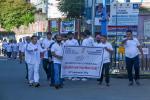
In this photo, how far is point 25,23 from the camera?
8962 centimetres

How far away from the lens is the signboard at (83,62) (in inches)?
784

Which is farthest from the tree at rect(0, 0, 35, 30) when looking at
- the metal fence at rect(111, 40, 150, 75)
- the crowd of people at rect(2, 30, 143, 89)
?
the crowd of people at rect(2, 30, 143, 89)

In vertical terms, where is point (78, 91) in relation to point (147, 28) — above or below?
below

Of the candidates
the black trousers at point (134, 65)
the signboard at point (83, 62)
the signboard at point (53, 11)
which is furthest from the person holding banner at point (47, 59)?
the signboard at point (53, 11)

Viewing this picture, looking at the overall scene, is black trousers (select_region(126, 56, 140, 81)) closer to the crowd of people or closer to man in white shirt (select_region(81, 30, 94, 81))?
the crowd of people

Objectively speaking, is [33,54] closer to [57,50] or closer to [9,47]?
[57,50]

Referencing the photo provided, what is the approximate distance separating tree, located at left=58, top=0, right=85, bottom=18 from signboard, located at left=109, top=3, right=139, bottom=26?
116 feet

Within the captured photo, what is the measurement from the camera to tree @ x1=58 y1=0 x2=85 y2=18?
6012 centimetres

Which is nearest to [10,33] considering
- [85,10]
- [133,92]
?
[85,10]

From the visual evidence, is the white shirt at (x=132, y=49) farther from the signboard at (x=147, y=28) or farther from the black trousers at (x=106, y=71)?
the signboard at (x=147, y=28)

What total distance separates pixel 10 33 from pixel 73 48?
7258 centimetres

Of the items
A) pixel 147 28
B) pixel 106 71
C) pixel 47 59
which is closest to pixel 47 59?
pixel 47 59

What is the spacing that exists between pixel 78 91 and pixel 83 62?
286 centimetres

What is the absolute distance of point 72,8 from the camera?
60.1 meters
